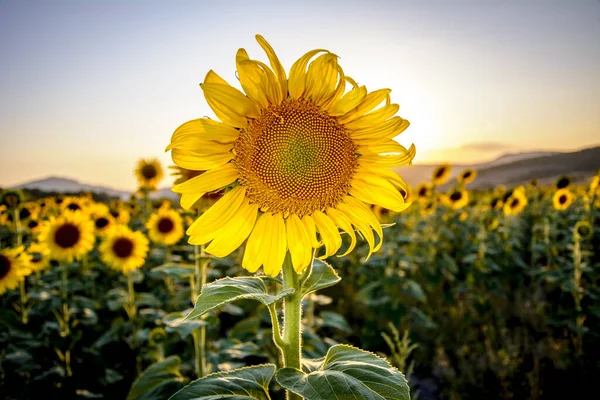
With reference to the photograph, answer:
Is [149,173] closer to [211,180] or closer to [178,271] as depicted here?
[178,271]

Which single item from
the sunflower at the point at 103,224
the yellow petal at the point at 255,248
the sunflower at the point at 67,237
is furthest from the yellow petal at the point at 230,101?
the sunflower at the point at 103,224

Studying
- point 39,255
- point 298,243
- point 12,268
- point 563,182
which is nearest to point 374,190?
point 298,243

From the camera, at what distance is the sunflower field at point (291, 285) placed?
4.24 feet

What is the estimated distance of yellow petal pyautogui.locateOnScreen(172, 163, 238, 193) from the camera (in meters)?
1.30

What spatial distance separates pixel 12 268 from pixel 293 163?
394 cm

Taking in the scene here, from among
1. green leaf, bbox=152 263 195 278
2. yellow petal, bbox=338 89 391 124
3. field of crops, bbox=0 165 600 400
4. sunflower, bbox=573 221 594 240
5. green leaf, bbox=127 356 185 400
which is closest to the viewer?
yellow petal, bbox=338 89 391 124

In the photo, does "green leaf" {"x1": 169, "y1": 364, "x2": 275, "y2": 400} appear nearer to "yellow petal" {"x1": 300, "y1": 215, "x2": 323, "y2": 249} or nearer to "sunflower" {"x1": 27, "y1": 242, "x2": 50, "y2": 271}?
"yellow petal" {"x1": 300, "y1": 215, "x2": 323, "y2": 249}

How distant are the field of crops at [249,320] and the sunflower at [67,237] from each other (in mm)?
17

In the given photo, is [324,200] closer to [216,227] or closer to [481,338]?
[216,227]

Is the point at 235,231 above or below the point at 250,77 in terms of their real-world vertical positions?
below

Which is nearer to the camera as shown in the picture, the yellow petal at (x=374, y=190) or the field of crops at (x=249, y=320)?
the yellow petal at (x=374, y=190)

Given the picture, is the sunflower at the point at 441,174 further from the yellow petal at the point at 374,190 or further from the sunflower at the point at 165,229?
the yellow petal at the point at 374,190

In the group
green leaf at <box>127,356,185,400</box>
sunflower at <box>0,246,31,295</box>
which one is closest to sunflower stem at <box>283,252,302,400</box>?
green leaf at <box>127,356,185,400</box>

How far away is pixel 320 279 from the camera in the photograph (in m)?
1.48
